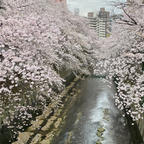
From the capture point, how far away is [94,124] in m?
14.2

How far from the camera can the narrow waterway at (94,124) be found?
11.9 meters

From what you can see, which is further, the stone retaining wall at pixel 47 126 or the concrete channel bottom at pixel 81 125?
the concrete channel bottom at pixel 81 125

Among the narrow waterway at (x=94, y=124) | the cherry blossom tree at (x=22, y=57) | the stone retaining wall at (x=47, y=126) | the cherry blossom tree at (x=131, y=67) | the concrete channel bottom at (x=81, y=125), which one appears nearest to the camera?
the cherry blossom tree at (x=22, y=57)

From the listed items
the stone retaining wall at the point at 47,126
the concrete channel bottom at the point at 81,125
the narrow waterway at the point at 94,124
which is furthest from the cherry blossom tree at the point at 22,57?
the narrow waterway at the point at 94,124

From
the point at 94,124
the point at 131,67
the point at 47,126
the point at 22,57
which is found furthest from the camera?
the point at 94,124

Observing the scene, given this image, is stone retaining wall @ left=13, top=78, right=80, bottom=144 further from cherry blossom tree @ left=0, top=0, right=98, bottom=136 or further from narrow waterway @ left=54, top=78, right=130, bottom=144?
cherry blossom tree @ left=0, top=0, right=98, bottom=136

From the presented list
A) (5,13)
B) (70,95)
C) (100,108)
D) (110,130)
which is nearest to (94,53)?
(70,95)

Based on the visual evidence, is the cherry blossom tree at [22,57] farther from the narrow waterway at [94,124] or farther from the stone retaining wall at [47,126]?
the narrow waterway at [94,124]

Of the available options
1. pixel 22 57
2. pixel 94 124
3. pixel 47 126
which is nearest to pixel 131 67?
pixel 22 57

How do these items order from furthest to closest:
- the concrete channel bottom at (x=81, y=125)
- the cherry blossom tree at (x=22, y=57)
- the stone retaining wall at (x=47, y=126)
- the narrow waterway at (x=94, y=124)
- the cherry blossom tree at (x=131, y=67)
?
the narrow waterway at (x=94, y=124) → the concrete channel bottom at (x=81, y=125) → the stone retaining wall at (x=47, y=126) → the cherry blossom tree at (x=131, y=67) → the cherry blossom tree at (x=22, y=57)

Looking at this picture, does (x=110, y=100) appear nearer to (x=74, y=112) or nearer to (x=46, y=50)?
(x=74, y=112)

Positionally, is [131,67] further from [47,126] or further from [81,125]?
[47,126]

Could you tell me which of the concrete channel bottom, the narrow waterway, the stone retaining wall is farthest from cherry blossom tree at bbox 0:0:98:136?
the narrow waterway

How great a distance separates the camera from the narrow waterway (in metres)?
11.9
